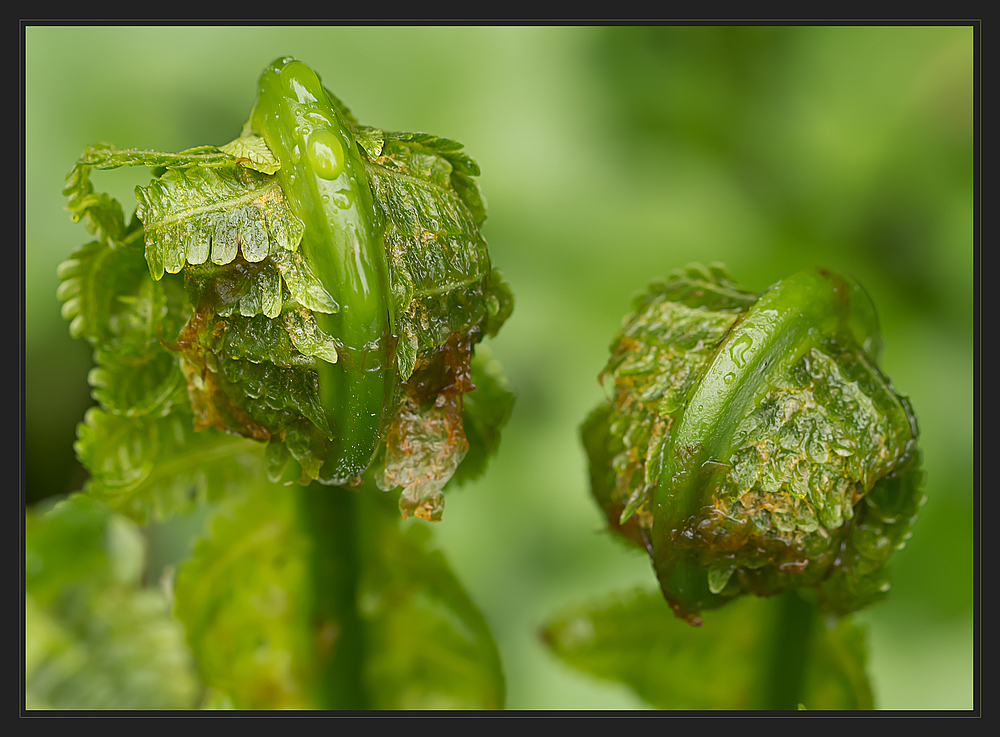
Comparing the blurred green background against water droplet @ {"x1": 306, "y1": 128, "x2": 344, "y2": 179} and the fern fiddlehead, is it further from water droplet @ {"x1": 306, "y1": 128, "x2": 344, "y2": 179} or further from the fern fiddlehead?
water droplet @ {"x1": 306, "y1": 128, "x2": 344, "y2": 179}

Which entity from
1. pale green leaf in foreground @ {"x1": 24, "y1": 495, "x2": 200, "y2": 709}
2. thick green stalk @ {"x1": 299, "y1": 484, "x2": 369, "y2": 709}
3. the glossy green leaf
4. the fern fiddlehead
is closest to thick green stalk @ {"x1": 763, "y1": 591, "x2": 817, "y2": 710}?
the fern fiddlehead

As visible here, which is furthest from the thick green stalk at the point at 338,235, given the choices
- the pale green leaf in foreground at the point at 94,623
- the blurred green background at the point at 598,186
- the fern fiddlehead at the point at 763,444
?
the blurred green background at the point at 598,186

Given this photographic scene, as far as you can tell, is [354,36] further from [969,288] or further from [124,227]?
[969,288]

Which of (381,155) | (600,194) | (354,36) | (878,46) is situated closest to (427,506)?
(381,155)

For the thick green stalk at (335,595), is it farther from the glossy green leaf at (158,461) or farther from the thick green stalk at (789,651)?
the thick green stalk at (789,651)

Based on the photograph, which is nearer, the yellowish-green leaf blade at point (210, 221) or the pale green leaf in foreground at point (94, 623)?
the yellowish-green leaf blade at point (210, 221)

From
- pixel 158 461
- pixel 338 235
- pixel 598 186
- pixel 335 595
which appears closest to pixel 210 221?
pixel 338 235

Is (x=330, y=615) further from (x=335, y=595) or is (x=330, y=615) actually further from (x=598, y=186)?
(x=598, y=186)
